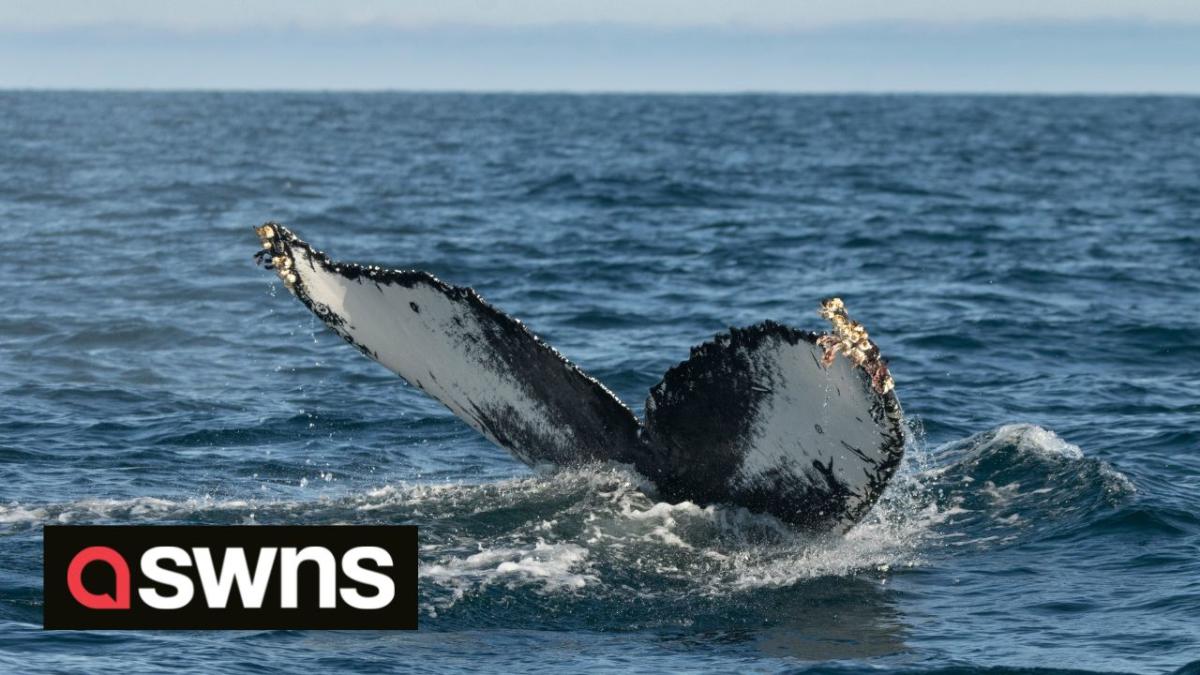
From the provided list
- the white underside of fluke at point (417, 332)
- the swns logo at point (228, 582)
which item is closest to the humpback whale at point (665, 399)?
the white underside of fluke at point (417, 332)

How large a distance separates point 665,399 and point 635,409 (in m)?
5.66

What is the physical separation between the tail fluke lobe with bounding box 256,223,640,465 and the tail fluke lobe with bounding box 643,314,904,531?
1.22ft

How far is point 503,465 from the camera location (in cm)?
1232

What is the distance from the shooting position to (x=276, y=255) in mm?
8453

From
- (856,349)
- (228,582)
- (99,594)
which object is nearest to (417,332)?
(228,582)

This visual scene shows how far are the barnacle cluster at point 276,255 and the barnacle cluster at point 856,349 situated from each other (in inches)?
108

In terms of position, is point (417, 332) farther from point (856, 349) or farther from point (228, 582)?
point (856, 349)

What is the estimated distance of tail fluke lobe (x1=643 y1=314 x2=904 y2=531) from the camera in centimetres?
780

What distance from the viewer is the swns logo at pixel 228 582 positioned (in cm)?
838

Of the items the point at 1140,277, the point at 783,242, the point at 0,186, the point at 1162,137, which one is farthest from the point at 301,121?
the point at 1140,277

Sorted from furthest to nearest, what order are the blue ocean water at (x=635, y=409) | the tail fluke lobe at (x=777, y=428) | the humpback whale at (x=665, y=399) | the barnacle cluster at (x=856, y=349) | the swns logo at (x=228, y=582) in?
the blue ocean water at (x=635, y=409), the swns logo at (x=228, y=582), the humpback whale at (x=665, y=399), the tail fluke lobe at (x=777, y=428), the barnacle cluster at (x=856, y=349)

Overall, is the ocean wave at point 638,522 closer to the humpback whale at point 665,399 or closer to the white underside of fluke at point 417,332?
the humpback whale at point 665,399

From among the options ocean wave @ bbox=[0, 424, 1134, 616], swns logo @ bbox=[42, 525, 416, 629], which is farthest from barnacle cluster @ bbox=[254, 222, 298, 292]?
ocean wave @ bbox=[0, 424, 1134, 616]

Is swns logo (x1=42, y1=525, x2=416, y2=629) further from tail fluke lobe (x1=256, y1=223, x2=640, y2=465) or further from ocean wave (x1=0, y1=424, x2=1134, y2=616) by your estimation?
tail fluke lobe (x1=256, y1=223, x2=640, y2=465)
